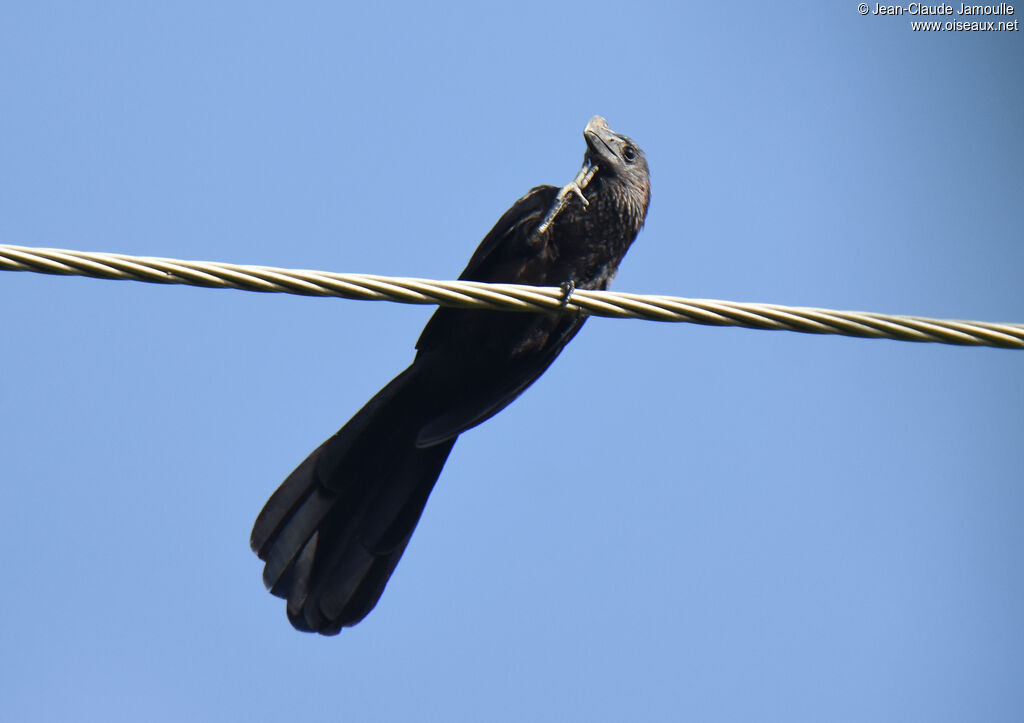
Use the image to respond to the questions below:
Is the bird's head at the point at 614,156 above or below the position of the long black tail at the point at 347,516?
above

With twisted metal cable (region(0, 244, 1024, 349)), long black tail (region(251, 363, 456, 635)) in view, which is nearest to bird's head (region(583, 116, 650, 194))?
long black tail (region(251, 363, 456, 635))

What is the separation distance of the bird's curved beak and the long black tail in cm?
117

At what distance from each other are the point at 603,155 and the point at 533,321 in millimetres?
849

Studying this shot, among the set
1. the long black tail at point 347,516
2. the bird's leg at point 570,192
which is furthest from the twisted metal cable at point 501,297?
the long black tail at point 347,516

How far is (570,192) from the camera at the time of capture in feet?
14.1

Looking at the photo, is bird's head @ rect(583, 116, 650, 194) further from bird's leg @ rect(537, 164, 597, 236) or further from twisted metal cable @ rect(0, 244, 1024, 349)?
twisted metal cable @ rect(0, 244, 1024, 349)

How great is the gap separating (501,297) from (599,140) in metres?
1.97

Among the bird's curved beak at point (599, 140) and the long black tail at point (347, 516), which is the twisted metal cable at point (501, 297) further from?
the bird's curved beak at point (599, 140)

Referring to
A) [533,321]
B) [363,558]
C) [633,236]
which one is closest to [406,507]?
[363,558]

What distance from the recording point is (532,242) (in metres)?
4.21

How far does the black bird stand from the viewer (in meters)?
4.27

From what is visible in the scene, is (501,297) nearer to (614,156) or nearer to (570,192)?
(570,192)

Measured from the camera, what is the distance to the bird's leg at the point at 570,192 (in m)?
4.15

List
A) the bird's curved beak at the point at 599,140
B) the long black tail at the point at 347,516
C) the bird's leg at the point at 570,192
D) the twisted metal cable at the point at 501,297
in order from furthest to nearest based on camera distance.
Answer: the bird's curved beak at the point at 599,140
the long black tail at the point at 347,516
the bird's leg at the point at 570,192
the twisted metal cable at the point at 501,297
